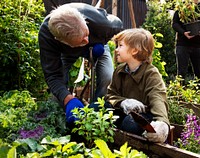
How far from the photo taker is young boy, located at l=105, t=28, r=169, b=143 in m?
2.06

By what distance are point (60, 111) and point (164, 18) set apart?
6013 mm

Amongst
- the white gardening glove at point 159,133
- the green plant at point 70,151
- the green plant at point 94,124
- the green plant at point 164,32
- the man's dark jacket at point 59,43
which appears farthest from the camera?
the green plant at point 164,32

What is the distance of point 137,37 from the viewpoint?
2.28 metres

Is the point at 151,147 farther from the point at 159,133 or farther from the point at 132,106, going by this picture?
the point at 132,106

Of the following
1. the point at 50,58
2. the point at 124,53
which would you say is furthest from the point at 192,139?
the point at 50,58

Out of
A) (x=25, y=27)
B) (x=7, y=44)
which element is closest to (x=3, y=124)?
(x=7, y=44)

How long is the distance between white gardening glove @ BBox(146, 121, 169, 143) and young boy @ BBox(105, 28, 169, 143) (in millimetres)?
124

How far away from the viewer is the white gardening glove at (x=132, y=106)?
207cm

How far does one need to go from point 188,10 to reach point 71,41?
7.40 feet

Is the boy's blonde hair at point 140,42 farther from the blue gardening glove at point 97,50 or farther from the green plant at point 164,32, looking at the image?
the green plant at point 164,32

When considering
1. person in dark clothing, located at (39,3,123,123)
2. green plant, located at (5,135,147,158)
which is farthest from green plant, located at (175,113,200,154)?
green plant, located at (5,135,147,158)

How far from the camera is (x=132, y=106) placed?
207 cm

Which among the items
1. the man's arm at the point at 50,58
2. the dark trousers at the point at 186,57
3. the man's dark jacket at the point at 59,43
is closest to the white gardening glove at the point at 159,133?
the man's dark jacket at the point at 59,43

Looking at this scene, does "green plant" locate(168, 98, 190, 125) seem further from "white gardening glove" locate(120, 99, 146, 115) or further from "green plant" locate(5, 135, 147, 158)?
"green plant" locate(5, 135, 147, 158)
